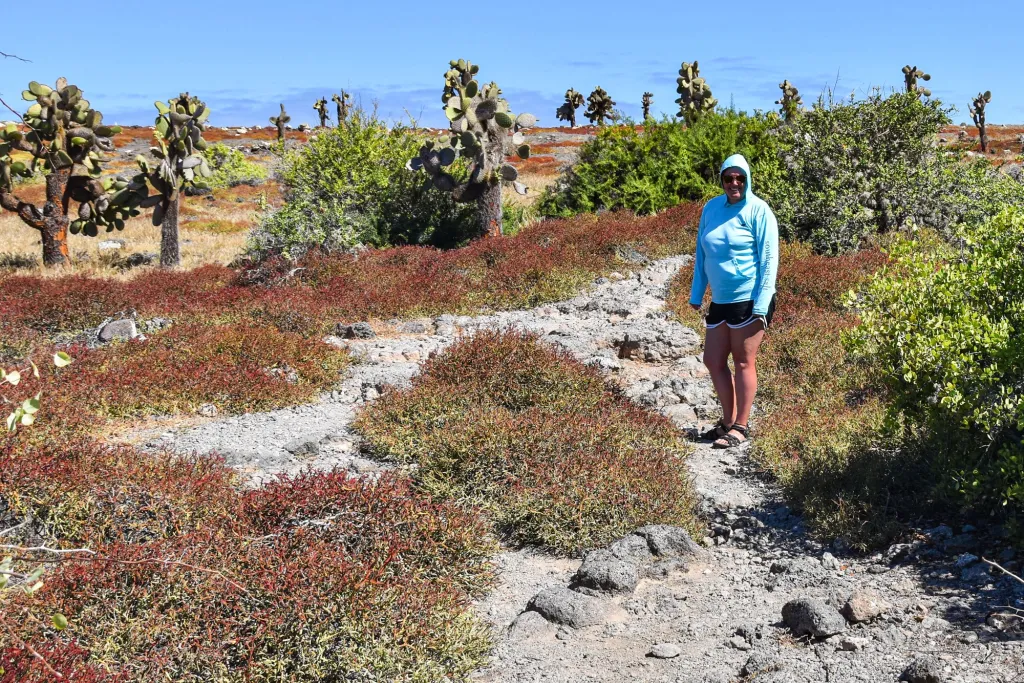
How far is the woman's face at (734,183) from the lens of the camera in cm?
673

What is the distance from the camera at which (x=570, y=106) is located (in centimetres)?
7950

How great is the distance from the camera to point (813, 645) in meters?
4.09

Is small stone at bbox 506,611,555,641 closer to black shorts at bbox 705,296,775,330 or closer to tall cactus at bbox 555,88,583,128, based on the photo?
black shorts at bbox 705,296,775,330

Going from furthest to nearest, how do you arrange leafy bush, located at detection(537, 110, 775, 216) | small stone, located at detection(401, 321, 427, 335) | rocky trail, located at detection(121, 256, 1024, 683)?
leafy bush, located at detection(537, 110, 775, 216) < small stone, located at detection(401, 321, 427, 335) < rocky trail, located at detection(121, 256, 1024, 683)

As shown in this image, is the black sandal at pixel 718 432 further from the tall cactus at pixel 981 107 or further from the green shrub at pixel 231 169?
the tall cactus at pixel 981 107

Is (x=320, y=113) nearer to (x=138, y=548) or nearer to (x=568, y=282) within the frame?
(x=568, y=282)

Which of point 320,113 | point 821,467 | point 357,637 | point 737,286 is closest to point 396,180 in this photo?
point 737,286

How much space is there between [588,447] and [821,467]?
1539mm

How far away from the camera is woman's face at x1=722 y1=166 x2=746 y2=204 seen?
6.73 metres

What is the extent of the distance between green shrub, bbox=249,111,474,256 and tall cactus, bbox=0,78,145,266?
12.8ft

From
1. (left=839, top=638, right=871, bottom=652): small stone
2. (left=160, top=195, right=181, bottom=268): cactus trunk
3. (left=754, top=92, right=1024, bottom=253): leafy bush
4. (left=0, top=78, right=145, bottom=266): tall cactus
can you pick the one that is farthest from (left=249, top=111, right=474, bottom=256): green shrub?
(left=839, top=638, right=871, bottom=652): small stone

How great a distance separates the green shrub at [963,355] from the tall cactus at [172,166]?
15.6 meters

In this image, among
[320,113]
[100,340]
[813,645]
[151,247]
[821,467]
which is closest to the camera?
[813,645]

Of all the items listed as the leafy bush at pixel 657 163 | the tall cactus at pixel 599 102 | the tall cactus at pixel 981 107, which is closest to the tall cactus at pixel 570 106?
the tall cactus at pixel 599 102
